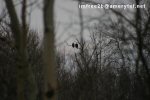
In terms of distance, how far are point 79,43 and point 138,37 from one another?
64.7 feet

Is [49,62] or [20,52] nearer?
[49,62]

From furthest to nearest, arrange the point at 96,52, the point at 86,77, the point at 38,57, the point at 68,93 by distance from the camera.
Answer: the point at 96,52, the point at 68,93, the point at 38,57, the point at 86,77

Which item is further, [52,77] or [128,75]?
[128,75]

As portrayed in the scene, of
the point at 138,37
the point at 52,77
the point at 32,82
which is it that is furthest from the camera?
the point at 138,37

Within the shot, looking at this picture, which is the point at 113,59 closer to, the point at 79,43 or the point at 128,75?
the point at 79,43

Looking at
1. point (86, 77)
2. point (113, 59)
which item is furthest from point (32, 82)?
point (113, 59)

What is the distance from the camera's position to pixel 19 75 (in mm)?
8336

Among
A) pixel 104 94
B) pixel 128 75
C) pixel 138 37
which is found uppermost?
pixel 138 37

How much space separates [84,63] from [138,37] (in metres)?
16.0

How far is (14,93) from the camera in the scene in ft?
41.5

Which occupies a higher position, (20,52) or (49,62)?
Answer: (20,52)

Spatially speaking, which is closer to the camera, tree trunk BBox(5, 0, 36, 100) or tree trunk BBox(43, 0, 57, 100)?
tree trunk BBox(43, 0, 57, 100)

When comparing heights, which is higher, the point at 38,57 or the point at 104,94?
the point at 38,57

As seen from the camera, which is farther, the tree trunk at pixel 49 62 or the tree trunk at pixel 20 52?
the tree trunk at pixel 20 52
